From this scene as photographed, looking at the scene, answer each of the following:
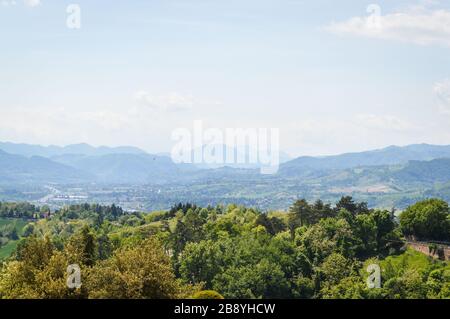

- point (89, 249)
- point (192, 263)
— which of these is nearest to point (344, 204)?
point (192, 263)

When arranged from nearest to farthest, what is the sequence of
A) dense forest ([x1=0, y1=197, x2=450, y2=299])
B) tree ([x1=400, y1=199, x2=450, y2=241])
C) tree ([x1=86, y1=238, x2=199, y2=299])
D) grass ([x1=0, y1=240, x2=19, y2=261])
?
tree ([x1=86, y1=238, x2=199, y2=299]), dense forest ([x1=0, y1=197, x2=450, y2=299]), tree ([x1=400, y1=199, x2=450, y2=241]), grass ([x1=0, y1=240, x2=19, y2=261])

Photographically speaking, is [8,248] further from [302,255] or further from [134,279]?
[134,279]

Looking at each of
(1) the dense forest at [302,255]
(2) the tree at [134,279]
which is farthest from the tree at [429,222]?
(2) the tree at [134,279]

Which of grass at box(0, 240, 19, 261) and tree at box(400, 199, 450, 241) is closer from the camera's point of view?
tree at box(400, 199, 450, 241)

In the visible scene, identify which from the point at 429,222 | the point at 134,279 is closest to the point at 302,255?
the point at 429,222

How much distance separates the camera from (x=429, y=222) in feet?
231

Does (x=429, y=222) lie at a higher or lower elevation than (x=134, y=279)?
lower

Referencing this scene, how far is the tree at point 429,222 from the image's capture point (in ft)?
229

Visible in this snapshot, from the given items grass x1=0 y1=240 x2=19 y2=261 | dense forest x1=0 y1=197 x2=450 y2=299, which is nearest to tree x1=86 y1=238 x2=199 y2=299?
dense forest x1=0 y1=197 x2=450 y2=299

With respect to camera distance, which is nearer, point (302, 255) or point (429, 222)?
point (302, 255)

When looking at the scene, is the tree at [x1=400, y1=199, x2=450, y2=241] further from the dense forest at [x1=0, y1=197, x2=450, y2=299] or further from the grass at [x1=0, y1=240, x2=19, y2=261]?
the grass at [x1=0, y1=240, x2=19, y2=261]

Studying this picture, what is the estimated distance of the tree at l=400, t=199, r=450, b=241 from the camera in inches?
2751

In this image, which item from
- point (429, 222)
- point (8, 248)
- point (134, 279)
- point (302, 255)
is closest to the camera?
point (134, 279)
